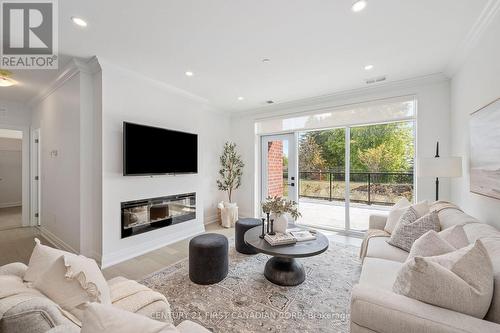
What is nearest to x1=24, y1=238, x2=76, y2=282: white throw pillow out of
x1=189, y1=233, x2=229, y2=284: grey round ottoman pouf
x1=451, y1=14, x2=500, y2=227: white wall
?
x1=189, y1=233, x2=229, y2=284: grey round ottoman pouf

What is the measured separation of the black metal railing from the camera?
12.6 feet

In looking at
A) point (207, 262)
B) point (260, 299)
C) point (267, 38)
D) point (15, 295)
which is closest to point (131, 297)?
point (15, 295)

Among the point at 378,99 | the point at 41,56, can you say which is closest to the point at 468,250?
the point at 378,99

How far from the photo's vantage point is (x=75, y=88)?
305cm

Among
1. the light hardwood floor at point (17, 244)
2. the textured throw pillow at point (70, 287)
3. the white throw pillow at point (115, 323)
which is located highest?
the white throw pillow at point (115, 323)

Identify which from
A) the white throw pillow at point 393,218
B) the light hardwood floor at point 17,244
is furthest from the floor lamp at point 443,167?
the light hardwood floor at point 17,244

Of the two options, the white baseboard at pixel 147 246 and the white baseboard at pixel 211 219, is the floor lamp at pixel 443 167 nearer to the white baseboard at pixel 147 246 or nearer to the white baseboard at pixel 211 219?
the white baseboard at pixel 147 246

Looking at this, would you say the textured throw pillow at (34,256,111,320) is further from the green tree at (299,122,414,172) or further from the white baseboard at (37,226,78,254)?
the green tree at (299,122,414,172)

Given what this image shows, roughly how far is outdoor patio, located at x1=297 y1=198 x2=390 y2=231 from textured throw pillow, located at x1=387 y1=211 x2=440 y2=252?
6.59 feet

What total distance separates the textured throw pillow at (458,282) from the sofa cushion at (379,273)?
44cm

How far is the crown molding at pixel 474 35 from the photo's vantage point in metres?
1.93

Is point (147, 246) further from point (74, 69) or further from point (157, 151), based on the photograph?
point (74, 69)

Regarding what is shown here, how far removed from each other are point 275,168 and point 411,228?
317 centimetres

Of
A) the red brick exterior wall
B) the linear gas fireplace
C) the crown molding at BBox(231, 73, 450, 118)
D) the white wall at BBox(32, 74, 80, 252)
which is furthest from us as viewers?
the red brick exterior wall
